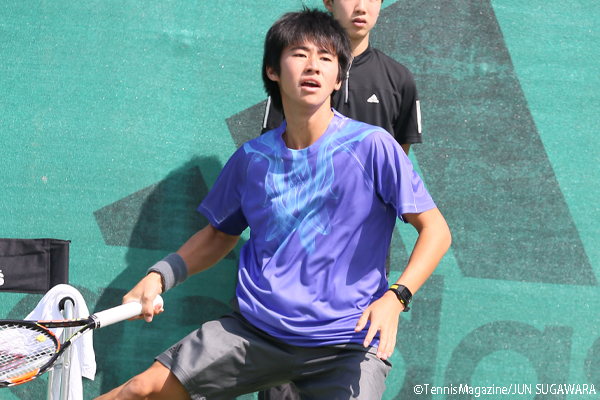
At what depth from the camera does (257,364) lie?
1.98 metres

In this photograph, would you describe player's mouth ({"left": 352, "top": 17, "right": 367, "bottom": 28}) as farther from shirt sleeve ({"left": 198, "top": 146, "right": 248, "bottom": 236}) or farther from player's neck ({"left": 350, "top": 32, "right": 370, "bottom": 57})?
shirt sleeve ({"left": 198, "top": 146, "right": 248, "bottom": 236})

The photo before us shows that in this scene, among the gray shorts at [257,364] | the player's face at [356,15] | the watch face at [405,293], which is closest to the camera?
the watch face at [405,293]

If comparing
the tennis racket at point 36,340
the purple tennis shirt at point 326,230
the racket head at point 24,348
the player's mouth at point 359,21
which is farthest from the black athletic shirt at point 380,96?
the racket head at point 24,348

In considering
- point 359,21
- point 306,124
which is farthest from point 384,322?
point 359,21

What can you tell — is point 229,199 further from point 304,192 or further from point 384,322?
point 384,322

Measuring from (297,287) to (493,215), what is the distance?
1.44 m

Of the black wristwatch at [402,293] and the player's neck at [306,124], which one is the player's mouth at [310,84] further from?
the black wristwatch at [402,293]

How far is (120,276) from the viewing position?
9.77 feet

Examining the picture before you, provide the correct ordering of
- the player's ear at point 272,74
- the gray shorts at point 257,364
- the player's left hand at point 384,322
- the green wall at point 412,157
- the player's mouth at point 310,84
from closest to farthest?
the player's left hand at point 384,322 → the gray shorts at point 257,364 → the player's mouth at point 310,84 → the player's ear at point 272,74 → the green wall at point 412,157

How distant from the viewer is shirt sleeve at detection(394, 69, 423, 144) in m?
2.58

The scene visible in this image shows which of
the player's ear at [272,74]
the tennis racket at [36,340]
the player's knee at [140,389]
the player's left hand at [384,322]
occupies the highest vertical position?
the player's ear at [272,74]

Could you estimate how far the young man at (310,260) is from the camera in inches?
75.7

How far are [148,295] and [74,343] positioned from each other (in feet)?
1.78

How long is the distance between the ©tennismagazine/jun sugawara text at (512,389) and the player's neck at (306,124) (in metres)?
1.54
